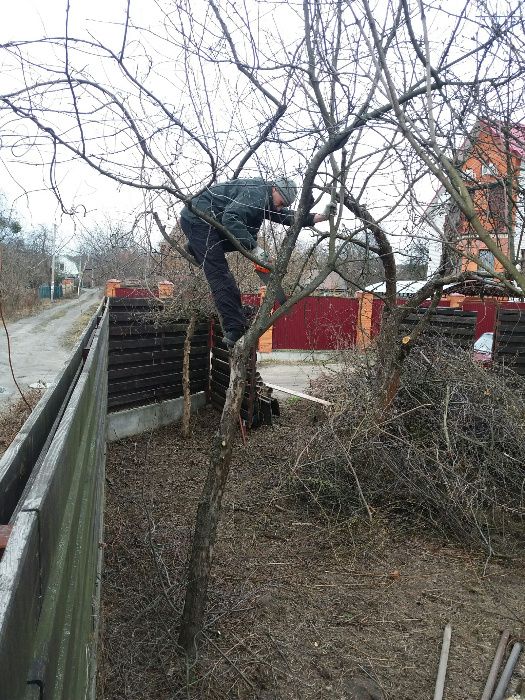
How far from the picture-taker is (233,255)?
7.99 m

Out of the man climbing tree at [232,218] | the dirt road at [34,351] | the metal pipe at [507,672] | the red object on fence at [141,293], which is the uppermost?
the man climbing tree at [232,218]

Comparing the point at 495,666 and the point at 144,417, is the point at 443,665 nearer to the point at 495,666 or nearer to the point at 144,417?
the point at 495,666

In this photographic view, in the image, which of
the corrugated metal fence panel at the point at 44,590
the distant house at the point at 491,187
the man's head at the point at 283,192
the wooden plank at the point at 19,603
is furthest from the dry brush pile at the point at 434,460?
the wooden plank at the point at 19,603

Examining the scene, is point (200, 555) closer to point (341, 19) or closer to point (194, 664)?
point (194, 664)

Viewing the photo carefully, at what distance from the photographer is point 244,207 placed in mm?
3318

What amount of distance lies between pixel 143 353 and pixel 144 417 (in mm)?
961

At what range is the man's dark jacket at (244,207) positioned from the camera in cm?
329

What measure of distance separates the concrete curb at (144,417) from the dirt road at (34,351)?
118 cm

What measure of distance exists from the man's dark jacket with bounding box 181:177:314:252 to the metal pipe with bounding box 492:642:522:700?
2.91 metres

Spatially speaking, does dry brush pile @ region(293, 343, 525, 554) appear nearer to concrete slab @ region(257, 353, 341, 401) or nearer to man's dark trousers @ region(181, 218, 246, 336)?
man's dark trousers @ region(181, 218, 246, 336)

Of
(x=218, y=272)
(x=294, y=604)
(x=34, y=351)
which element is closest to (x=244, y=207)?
(x=218, y=272)

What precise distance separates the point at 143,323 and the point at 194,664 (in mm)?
5476

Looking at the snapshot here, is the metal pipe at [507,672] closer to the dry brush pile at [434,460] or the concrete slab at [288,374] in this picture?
the dry brush pile at [434,460]

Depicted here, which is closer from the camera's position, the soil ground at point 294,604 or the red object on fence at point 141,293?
the soil ground at point 294,604
